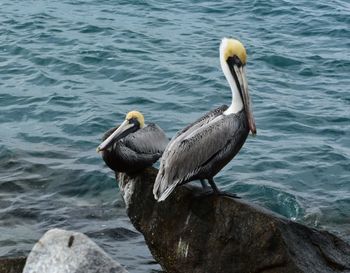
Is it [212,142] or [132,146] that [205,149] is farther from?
[132,146]

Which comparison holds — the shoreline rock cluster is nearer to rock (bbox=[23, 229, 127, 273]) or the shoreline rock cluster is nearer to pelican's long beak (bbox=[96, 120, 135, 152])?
rock (bbox=[23, 229, 127, 273])

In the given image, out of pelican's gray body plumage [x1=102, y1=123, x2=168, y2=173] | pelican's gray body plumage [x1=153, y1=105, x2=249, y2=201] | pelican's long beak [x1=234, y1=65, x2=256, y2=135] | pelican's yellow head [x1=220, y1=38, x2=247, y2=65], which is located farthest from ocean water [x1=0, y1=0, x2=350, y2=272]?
pelican's yellow head [x1=220, y1=38, x2=247, y2=65]

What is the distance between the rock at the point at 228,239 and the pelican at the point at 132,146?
0.75 metres

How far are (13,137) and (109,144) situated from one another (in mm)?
3933

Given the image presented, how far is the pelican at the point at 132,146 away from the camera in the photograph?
7.43 meters

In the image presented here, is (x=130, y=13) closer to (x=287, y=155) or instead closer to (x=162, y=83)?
(x=162, y=83)

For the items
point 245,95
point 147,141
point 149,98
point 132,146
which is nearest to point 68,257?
point 245,95

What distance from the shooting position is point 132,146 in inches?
306

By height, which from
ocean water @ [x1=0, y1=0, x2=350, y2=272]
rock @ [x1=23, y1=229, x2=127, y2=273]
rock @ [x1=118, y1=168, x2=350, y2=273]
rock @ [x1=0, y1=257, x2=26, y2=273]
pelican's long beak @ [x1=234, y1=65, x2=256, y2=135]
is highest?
pelican's long beak @ [x1=234, y1=65, x2=256, y2=135]

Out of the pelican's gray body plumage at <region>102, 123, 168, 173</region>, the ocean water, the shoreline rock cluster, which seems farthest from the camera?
the ocean water

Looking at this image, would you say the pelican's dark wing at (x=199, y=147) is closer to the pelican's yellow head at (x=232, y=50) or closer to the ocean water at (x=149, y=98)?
the pelican's yellow head at (x=232, y=50)

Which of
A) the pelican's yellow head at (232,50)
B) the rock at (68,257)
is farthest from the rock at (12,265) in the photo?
the pelican's yellow head at (232,50)

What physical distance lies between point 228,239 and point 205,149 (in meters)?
0.90

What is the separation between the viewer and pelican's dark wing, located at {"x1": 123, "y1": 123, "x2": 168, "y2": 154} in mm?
7771
